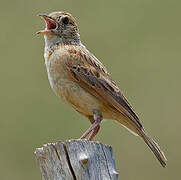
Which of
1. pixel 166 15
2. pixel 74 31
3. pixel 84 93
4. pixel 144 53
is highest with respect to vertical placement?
pixel 166 15

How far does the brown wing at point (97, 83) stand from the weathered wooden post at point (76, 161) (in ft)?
5.99

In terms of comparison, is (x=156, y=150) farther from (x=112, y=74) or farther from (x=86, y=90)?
(x=112, y=74)

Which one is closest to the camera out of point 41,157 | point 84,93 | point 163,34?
point 41,157

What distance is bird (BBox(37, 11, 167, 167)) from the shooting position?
10133 millimetres

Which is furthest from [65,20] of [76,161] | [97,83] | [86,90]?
[76,161]

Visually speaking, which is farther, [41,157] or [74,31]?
[74,31]

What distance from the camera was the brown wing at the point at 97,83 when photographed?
10.1 m

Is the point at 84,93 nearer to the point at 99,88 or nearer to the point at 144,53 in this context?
the point at 99,88

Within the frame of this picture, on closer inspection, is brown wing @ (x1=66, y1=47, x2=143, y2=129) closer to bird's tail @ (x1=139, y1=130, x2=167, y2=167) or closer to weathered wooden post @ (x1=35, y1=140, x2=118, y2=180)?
bird's tail @ (x1=139, y1=130, x2=167, y2=167)

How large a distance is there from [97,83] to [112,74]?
19.9ft

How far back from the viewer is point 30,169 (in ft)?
48.1

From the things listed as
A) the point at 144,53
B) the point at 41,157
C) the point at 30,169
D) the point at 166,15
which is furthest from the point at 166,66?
the point at 41,157

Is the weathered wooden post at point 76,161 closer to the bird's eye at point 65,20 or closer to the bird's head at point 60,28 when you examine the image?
the bird's head at point 60,28

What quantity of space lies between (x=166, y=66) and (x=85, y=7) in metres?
3.05
